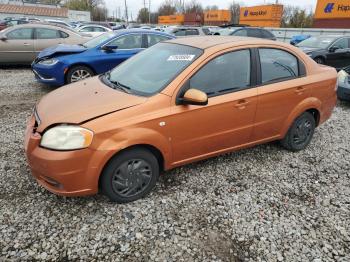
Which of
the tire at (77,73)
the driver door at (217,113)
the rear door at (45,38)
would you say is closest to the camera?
the driver door at (217,113)

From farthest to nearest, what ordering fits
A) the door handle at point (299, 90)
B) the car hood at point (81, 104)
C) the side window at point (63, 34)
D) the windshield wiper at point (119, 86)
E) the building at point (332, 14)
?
the building at point (332, 14) → the side window at point (63, 34) → the door handle at point (299, 90) → the windshield wiper at point (119, 86) → the car hood at point (81, 104)

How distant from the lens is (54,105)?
324 cm

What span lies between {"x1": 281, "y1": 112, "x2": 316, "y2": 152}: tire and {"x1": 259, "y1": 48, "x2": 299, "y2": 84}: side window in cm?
68

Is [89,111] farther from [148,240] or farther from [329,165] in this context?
[329,165]

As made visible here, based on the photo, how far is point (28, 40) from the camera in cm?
966

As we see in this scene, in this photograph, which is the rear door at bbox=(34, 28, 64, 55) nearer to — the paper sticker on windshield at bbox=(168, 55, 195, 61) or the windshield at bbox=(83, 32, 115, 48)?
the windshield at bbox=(83, 32, 115, 48)

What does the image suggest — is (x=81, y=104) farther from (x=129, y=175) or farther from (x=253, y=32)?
(x=253, y=32)

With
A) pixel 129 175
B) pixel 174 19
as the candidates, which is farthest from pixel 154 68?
pixel 174 19

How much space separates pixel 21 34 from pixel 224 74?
27.9ft

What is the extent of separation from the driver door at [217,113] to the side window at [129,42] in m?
4.57

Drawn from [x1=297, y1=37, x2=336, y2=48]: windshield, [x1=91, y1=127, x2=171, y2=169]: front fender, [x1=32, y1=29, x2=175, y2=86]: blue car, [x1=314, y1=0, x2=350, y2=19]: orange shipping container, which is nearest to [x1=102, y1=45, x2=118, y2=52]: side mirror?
[x1=32, y1=29, x2=175, y2=86]: blue car

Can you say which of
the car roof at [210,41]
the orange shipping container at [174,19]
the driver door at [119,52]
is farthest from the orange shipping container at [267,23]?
the car roof at [210,41]

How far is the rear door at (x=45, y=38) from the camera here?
975 centimetres

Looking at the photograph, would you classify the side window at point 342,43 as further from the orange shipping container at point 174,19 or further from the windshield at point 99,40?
the orange shipping container at point 174,19
